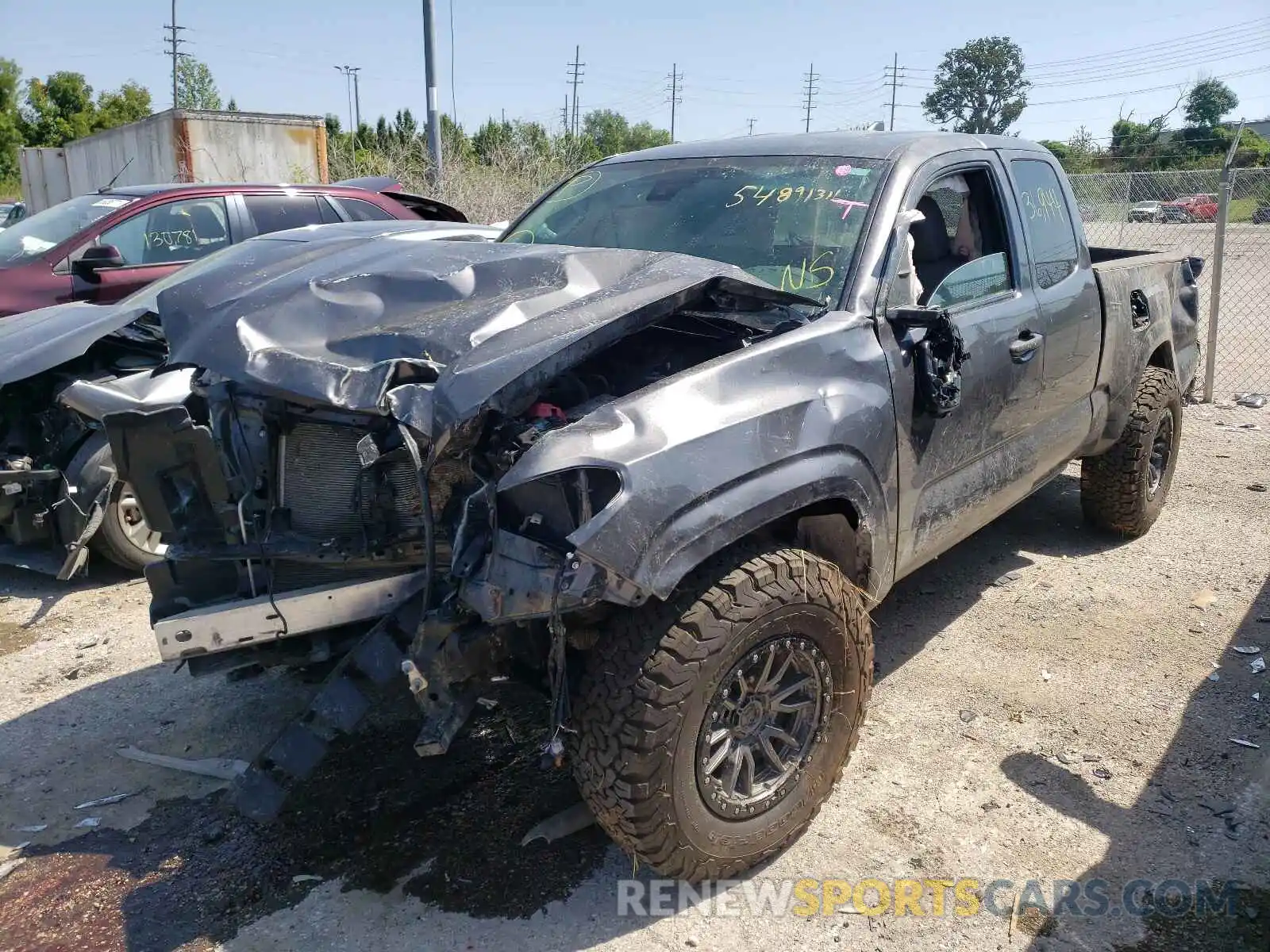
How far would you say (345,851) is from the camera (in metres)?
2.98

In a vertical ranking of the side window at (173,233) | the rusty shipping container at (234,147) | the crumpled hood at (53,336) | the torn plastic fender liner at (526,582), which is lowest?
the torn plastic fender liner at (526,582)

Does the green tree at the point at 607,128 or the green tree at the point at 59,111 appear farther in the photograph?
the green tree at the point at 607,128

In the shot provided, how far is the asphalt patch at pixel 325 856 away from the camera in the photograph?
2.71 meters

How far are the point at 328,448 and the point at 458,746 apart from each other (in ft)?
4.12

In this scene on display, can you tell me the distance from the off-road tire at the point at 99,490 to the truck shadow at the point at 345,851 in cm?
119

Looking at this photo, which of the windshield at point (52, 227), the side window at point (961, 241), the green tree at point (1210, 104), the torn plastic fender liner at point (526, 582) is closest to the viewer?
the torn plastic fender liner at point (526, 582)

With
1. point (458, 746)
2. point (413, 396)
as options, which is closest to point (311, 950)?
point (458, 746)

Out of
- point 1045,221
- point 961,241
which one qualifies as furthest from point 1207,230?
point 961,241

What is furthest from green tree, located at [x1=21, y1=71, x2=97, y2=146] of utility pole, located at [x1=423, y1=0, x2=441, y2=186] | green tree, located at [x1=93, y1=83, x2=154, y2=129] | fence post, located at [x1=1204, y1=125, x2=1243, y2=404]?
fence post, located at [x1=1204, y1=125, x2=1243, y2=404]

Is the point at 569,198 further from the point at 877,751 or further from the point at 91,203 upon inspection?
the point at 91,203

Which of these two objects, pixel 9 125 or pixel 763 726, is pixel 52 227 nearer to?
pixel 763 726

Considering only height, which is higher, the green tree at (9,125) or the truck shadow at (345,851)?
the green tree at (9,125)

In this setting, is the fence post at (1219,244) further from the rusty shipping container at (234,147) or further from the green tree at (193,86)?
the green tree at (193,86)

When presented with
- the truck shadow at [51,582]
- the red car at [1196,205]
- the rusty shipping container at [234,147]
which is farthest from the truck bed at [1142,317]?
the rusty shipping container at [234,147]
